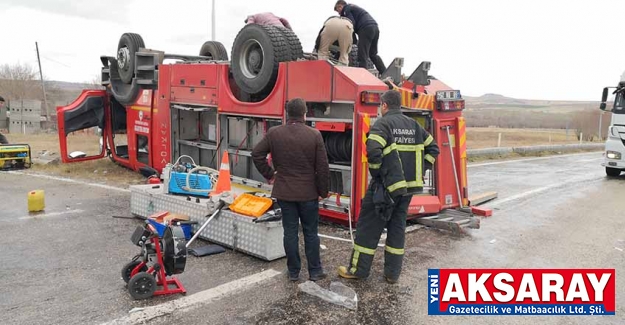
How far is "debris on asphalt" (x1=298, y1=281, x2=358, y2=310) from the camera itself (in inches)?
152

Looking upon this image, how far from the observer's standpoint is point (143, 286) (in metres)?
Answer: 3.91

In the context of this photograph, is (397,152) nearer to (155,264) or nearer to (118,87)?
(155,264)

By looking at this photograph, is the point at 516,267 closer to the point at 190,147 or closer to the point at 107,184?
the point at 190,147

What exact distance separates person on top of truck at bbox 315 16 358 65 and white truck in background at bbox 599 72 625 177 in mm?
7942

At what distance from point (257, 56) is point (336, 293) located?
387 cm

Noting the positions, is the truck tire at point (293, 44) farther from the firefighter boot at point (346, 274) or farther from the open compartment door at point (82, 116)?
the open compartment door at point (82, 116)

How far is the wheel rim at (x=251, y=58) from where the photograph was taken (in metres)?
6.82

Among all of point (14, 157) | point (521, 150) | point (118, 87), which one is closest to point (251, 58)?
point (118, 87)

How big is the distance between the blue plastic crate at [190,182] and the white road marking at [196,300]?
1799 millimetres

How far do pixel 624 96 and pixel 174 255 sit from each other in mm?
11607

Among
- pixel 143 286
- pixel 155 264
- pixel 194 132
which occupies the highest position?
pixel 194 132

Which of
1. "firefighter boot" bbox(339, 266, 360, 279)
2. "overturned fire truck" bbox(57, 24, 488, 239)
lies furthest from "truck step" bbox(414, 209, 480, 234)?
"firefighter boot" bbox(339, 266, 360, 279)

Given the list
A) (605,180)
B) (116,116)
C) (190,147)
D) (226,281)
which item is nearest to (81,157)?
(116,116)

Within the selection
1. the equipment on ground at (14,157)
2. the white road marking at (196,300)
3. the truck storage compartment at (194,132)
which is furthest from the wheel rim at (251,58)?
the equipment on ground at (14,157)
